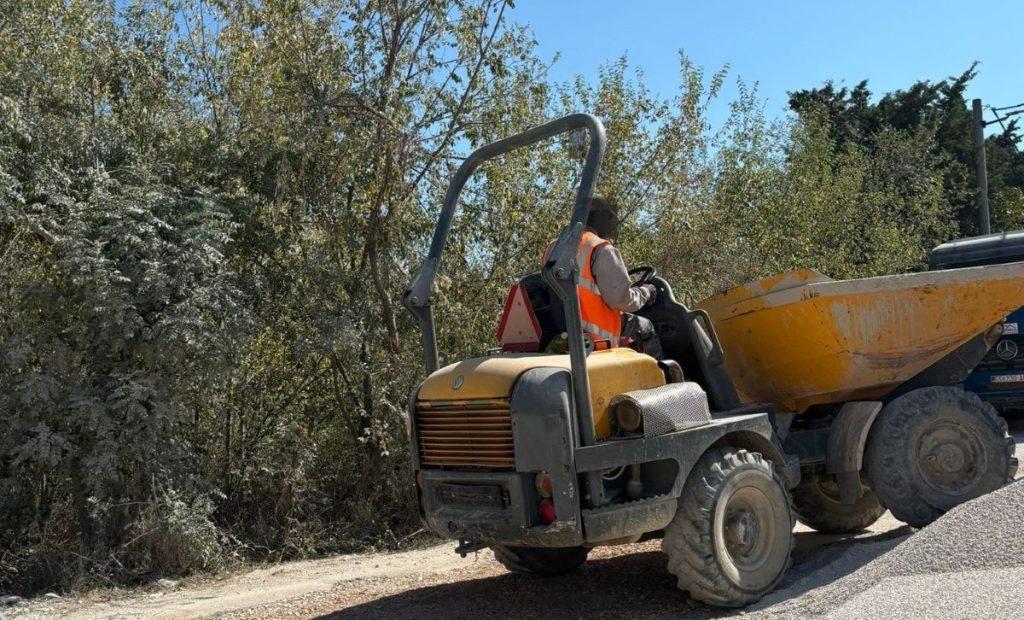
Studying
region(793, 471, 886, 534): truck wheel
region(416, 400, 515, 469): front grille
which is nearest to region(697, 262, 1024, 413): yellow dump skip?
region(793, 471, 886, 534): truck wheel

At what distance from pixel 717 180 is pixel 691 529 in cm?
970

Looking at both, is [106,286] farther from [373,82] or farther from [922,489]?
[922,489]

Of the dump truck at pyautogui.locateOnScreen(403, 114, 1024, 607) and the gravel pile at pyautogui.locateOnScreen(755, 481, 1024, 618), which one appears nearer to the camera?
the gravel pile at pyautogui.locateOnScreen(755, 481, 1024, 618)

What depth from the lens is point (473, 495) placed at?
589 cm

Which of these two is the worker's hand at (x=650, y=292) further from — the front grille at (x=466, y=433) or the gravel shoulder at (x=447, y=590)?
the gravel shoulder at (x=447, y=590)

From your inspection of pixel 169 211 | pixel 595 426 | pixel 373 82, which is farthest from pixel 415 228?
pixel 595 426

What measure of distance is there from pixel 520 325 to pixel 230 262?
4.26 meters

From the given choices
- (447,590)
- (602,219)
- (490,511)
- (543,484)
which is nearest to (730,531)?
(543,484)

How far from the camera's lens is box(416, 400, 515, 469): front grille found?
570 cm

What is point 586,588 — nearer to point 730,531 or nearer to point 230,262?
point 730,531

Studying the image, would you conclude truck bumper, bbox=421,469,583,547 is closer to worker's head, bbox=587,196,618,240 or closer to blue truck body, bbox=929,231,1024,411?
worker's head, bbox=587,196,618,240

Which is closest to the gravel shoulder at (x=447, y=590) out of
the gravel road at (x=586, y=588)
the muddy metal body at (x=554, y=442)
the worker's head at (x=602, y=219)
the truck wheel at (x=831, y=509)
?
the gravel road at (x=586, y=588)

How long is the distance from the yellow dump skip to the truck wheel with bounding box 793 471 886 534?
2.99 ft

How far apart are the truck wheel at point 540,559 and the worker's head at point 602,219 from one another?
220 centimetres
